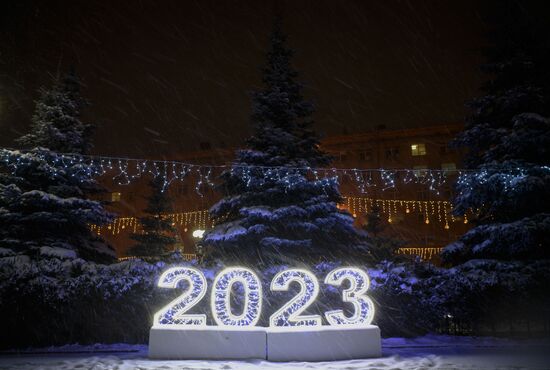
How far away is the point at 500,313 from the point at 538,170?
494 cm

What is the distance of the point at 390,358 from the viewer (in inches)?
393

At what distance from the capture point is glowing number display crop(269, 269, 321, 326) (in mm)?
10141

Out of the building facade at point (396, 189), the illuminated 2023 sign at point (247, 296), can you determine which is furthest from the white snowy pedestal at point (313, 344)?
the building facade at point (396, 189)

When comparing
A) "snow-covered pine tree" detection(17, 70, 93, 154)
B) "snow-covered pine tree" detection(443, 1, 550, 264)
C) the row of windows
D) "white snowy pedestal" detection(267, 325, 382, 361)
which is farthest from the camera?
the row of windows

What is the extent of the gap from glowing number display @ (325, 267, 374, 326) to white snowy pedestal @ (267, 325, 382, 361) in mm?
462

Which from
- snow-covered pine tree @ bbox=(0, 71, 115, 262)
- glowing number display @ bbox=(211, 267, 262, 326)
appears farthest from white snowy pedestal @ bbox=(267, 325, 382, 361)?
snow-covered pine tree @ bbox=(0, 71, 115, 262)

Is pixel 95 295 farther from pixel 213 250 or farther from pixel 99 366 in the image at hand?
pixel 213 250

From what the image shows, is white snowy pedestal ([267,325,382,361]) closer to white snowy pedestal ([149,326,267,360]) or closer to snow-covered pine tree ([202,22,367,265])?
white snowy pedestal ([149,326,267,360])

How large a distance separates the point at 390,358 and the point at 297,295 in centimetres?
260

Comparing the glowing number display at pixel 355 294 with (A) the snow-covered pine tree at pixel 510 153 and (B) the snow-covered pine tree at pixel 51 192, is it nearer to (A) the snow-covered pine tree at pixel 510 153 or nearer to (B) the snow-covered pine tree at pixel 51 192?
(A) the snow-covered pine tree at pixel 510 153

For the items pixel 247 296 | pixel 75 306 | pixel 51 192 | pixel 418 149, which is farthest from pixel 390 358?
pixel 418 149

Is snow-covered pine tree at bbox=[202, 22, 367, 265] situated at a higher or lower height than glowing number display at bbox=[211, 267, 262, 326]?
higher

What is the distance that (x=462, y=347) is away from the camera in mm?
11383

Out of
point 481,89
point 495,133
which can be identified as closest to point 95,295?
point 495,133
